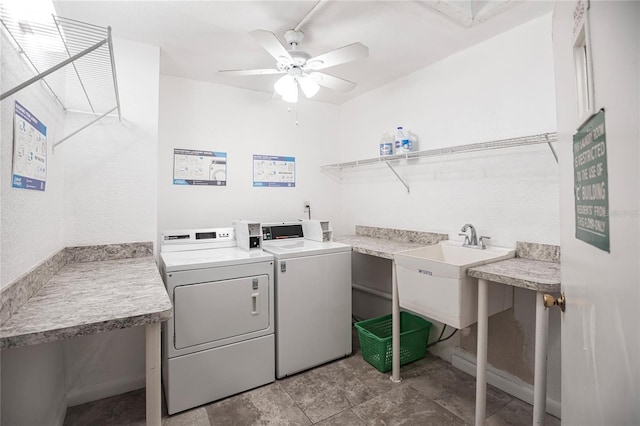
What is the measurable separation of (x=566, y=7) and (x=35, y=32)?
6.07 feet

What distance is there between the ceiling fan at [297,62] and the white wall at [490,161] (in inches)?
33.1

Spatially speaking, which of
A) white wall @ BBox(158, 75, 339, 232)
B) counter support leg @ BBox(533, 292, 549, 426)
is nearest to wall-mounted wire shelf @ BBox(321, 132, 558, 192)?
white wall @ BBox(158, 75, 339, 232)

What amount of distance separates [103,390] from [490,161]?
3172 millimetres

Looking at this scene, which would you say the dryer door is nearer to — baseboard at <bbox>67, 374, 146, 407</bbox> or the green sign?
baseboard at <bbox>67, 374, 146, 407</bbox>

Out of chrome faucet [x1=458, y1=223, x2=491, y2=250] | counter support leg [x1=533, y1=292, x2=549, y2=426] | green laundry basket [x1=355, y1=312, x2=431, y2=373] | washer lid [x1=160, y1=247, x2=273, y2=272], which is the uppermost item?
chrome faucet [x1=458, y1=223, x2=491, y2=250]

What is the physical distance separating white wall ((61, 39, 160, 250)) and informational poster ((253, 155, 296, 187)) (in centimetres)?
104

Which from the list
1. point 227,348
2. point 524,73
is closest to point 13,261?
point 227,348

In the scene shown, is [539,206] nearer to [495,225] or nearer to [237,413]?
[495,225]

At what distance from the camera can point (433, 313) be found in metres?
1.77

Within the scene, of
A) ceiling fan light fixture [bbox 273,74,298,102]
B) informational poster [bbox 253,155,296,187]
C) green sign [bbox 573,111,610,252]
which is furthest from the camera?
informational poster [bbox 253,155,296,187]

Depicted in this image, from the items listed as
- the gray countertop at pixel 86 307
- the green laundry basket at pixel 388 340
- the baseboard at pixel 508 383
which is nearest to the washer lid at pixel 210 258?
the gray countertop at pixel 86 307

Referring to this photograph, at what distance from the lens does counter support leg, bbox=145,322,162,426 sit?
110 cm

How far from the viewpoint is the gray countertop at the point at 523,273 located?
1373mm

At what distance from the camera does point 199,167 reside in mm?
2740
